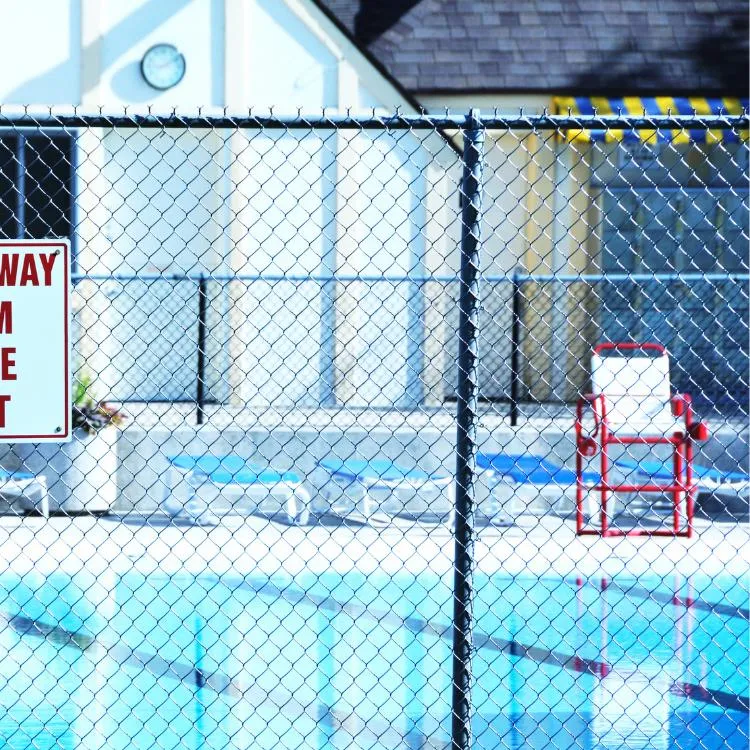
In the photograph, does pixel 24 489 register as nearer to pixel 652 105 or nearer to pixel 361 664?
pixel 361 664

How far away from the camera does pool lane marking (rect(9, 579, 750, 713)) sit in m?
6.90

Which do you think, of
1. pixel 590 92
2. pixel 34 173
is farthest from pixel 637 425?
pixel 34 173

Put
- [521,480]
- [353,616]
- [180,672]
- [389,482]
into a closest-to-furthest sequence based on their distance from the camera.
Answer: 1. [180,672]
2. [353,616]
3. [521,480]
4. [389,482]

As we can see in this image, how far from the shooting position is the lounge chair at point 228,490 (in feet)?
33.7

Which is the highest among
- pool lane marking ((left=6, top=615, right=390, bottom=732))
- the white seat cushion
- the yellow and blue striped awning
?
the yellow and blue striped awning

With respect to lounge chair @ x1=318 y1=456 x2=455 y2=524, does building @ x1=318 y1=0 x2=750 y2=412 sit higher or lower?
higher

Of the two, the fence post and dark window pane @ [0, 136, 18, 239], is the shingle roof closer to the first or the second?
dark window pane @ [0, 136, 18, 239]

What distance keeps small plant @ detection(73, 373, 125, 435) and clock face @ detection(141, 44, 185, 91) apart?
3748 millimetres

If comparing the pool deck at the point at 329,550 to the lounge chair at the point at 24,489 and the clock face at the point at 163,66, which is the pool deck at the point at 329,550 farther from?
the clock face at the point at 163,66

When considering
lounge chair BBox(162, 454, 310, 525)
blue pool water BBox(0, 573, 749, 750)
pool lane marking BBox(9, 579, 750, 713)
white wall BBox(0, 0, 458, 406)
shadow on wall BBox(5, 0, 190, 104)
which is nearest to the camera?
blue pool water BBox(0, 573, 749, 750)

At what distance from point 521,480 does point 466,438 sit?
19.9 ft

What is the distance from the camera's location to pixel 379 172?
45.0 ft

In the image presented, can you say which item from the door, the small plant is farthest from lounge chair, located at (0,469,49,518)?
the door

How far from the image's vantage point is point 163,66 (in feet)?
44.7
